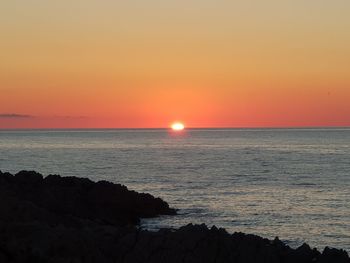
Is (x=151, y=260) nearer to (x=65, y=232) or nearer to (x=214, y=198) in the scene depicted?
(x=65, y=232)

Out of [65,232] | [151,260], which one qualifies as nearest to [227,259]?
[151,260]

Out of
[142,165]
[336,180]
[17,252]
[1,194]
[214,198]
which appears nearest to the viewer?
[17,252]

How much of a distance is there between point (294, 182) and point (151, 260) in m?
53.1

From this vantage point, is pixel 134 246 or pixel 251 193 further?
pixel 251 193

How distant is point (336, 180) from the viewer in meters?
74.1

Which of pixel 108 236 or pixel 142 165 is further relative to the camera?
pixel 142 165

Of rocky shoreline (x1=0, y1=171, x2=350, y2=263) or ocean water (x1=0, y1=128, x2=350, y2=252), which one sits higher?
rocky shoreline (x1=0, y1=171, x2=350, y2=263)

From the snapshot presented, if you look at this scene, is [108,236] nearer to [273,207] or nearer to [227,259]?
[227,259]

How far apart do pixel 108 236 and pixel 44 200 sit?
17.9m

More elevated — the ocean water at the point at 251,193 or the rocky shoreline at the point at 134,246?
the rocky shoreline at the point at 134,246

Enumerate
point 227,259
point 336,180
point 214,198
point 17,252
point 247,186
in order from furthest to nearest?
point 336,180, point 247,186, point 214,198, point 227,259, point 17,252

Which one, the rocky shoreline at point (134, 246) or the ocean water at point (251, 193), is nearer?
the rocky shoreline at point (134, 246)

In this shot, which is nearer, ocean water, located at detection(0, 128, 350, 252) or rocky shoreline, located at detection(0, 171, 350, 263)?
rocky shoreline, located at detection(0, 171, 350, 263)

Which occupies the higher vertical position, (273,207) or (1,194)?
(1,194)
